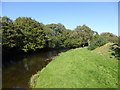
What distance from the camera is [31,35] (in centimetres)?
3184

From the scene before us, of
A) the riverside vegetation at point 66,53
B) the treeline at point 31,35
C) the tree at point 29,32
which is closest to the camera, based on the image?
the riverside vegetation at point 66,53

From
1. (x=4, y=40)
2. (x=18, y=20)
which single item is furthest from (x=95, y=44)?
(x=18, y=20)

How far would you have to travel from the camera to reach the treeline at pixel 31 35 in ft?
81.2

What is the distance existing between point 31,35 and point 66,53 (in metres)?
13.9

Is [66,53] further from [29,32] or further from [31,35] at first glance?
[29,32]

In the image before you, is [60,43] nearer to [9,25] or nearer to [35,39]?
[35,39]

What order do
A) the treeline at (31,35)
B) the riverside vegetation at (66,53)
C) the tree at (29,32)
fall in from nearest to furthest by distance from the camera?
the riverside vegetation at (66,53), the treeline at (31,35), the tree at (29,32)

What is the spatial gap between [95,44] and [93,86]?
64.9ft

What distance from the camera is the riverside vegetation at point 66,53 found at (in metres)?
7.99

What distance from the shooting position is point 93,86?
6.70 meters

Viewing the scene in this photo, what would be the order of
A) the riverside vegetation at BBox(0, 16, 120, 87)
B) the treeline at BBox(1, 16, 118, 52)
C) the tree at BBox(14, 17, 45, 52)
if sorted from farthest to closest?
the tree at BBox(14, 17, 45, 52) → the treeline at BBox(1, 16, 118, 52) → the riverside vegetation at BBox(0, 16, 120, 87)

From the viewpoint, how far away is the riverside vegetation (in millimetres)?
7992

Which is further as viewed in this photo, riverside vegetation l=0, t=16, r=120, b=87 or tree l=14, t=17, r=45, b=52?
tree l=14, t=17, r=45, b=52

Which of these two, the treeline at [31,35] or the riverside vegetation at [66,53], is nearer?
the riverside vegetation at [66,53]
